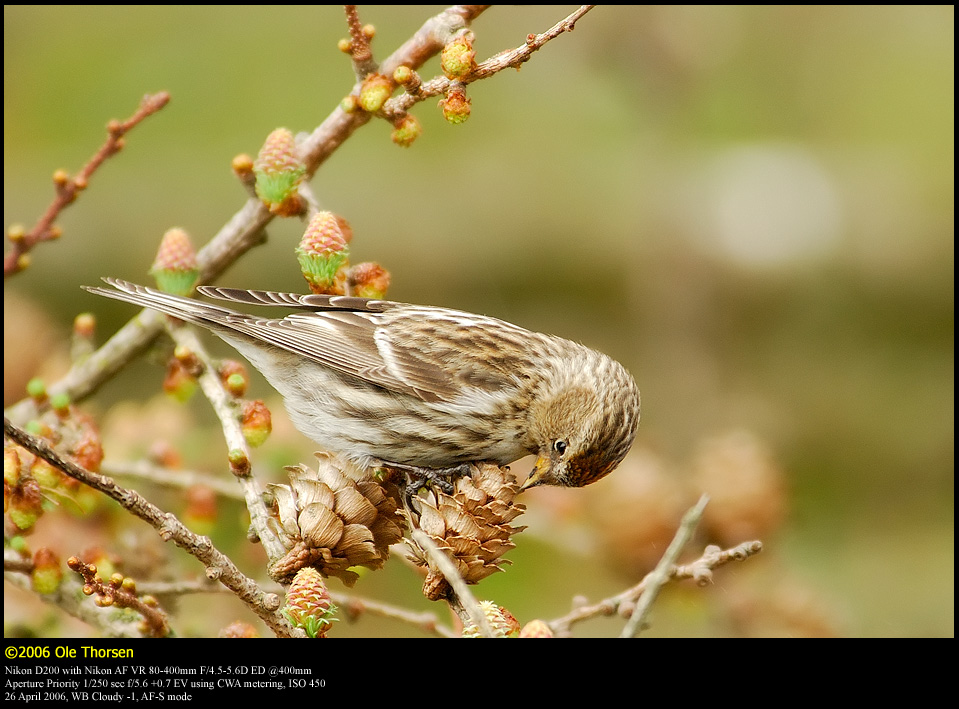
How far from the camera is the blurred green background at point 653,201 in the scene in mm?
3445

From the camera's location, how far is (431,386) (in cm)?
140

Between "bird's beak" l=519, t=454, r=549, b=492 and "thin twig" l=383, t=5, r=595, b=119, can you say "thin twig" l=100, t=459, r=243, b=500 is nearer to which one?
"bird's beak" l=519, t=454, r=549, b=492

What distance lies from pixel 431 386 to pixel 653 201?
103 inches

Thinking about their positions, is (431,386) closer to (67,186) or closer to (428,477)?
(428,477)

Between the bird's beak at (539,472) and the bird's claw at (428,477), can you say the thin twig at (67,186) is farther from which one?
the bird's beak at (539,472)

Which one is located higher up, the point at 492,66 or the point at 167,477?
the point at 492,66

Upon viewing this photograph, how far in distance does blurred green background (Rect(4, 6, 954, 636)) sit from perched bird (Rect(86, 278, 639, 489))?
169 centimetres

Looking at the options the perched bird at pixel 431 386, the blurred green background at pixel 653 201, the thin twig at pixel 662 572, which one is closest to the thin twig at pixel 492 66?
the perched bird at pixel 431 386

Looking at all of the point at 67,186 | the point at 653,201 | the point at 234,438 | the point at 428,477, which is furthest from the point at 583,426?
the point at 653,201

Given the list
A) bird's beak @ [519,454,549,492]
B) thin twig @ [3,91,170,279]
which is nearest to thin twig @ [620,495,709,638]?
bird's beak @ [519,454,549,492]

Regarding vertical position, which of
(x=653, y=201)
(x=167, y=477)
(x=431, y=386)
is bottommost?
(x=167, y=477)

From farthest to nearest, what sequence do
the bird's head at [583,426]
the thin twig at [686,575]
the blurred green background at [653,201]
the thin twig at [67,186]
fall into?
1. the blurred green background at [653,201]
2. the bird's head at [583,426]
3. the thin twig at [67,186]
4. the thin twig at [686,575]

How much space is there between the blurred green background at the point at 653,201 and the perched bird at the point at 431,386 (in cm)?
169
